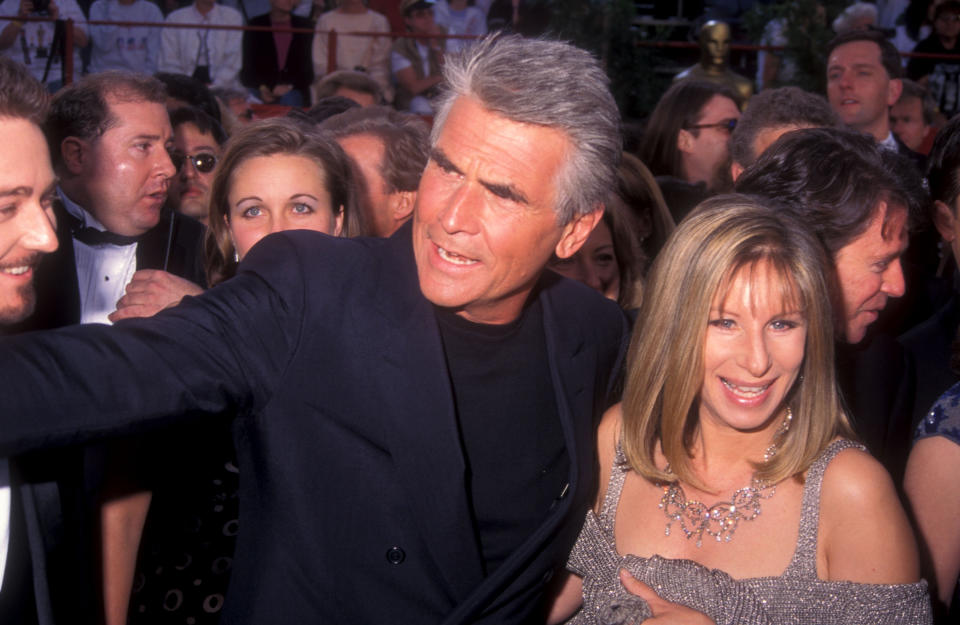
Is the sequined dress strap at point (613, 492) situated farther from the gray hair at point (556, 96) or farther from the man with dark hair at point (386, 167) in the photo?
the man with dark hair at point (386, 167)

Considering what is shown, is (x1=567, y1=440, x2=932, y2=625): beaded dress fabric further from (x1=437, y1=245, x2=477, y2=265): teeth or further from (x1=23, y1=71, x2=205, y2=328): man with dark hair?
(x1=23, y1=71, x2=205, y2=328): man with dark hair

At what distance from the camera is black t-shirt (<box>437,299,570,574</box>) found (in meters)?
2.12

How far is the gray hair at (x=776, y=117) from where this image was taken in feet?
13.6

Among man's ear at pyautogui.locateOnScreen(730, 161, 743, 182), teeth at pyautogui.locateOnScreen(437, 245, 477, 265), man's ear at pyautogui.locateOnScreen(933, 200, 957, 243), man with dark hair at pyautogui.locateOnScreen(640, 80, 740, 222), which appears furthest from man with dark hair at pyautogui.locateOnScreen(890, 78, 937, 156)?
teeth at pyautogui.locateOnScreen(437, 245, 477, 265)

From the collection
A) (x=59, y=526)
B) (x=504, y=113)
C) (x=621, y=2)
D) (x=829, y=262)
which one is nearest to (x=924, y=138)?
(x=621, y=2)

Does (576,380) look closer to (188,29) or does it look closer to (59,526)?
(59,526)

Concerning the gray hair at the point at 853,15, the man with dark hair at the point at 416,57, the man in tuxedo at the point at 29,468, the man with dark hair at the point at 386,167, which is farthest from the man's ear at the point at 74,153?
the gray hair at the point at 853,15

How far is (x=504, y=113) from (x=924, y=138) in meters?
6.41

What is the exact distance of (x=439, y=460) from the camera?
1951 mm

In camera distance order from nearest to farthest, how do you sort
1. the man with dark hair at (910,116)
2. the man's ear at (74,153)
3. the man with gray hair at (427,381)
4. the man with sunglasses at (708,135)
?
1. the man with gray hair at (427,381)
2. the man's ear at (74,153)
3. the man with sunglasses at (708,135)
4. the man with dark hair at (910,116)

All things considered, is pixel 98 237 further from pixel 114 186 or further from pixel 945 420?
pixel 945 420

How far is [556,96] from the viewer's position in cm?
207

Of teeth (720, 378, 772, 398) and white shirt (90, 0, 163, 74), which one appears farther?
white shirt (90, 0, 163, 74)

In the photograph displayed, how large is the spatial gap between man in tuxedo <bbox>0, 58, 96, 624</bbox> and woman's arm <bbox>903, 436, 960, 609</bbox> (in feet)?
6.21
